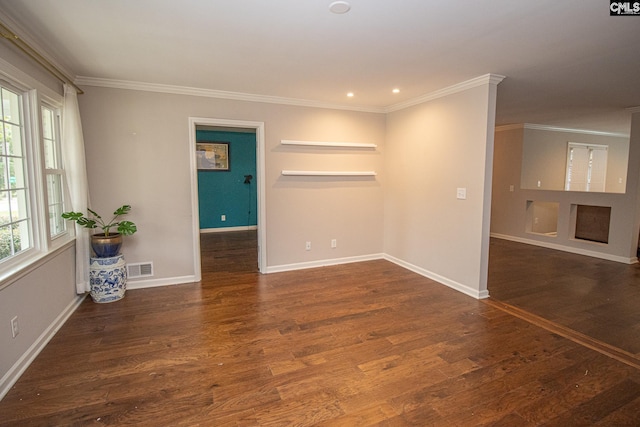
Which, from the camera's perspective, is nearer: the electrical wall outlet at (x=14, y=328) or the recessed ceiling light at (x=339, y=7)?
the recessed ceiling light at (x=339, y=7)

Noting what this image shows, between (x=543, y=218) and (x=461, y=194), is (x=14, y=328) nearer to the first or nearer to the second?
(x=461, y=194)

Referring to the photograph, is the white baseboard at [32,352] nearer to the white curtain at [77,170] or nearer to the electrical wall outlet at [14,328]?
the electrical wall outlet at [14,328]

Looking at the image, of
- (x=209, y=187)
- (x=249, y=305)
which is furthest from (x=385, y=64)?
(x=209, y=187)

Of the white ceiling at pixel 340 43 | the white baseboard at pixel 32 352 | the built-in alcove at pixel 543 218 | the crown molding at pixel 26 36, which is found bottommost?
the white baseboard at pixel 32 352

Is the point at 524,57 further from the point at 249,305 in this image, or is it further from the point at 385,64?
the point at 249,305

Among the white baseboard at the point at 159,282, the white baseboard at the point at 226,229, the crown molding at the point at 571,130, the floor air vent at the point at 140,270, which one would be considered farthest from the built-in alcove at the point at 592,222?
the floor air vent at the point at 140,270

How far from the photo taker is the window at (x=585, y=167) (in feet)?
25.0

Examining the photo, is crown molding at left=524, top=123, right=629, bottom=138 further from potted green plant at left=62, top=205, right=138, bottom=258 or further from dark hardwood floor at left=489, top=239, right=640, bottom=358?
potted green plant at left=62, top=205, right=138, bottom=258

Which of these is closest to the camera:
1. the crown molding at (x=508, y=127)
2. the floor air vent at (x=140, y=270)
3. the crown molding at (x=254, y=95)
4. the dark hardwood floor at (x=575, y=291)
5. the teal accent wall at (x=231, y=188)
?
the dark hardwood floor at (x=575, y=291)

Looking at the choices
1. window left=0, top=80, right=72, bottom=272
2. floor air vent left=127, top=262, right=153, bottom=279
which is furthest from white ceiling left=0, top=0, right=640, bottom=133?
floor air vent left=127, top=262, right=153, bottom=279

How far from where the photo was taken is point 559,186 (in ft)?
24.8

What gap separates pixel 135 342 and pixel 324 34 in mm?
2842

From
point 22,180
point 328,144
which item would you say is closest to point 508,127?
point 328,144

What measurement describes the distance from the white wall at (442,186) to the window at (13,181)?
161 inches
